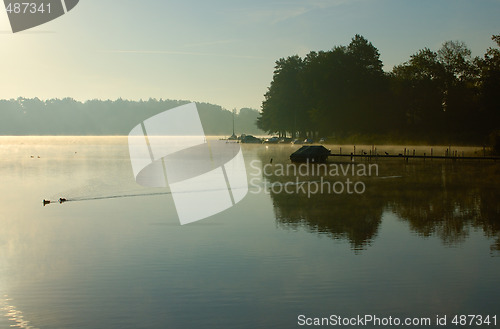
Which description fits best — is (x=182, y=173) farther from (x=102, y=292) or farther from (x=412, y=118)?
(x=412, y=118)

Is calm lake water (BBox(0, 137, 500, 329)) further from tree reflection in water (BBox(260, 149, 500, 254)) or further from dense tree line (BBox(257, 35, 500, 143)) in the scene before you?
dense tree line (BBox(257, 35, 500, 143))

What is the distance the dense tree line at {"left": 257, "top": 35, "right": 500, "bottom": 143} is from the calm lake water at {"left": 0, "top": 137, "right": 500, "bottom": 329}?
8285 centimetres

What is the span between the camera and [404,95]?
12319 centimetres

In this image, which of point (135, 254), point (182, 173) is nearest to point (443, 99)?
point (182, 173)

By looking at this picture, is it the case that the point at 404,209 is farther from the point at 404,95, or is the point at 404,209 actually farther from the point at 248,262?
the point at 404,95

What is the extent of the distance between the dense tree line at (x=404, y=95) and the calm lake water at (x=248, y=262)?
272 ft

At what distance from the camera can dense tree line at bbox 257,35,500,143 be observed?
346 ft

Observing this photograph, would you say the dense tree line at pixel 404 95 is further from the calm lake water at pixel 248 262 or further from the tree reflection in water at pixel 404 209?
the calm lake water at pixel 248 262

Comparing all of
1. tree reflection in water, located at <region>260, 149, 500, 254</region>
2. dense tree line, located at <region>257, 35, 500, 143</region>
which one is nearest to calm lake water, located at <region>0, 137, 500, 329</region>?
tree reflection in water, located at <region>260, 149, 500, 254</region>

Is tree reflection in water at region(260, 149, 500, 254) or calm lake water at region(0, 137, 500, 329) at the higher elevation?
calm lake water at region(0, 137, 500, 329)

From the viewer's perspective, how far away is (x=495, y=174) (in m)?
47.3

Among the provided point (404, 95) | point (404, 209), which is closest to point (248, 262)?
point (404, 209)

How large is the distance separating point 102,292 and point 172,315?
2.31 metres

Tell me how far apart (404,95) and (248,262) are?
375ft
